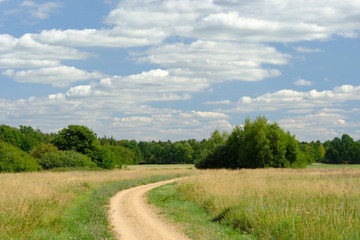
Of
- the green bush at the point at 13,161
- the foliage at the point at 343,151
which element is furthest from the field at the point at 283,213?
the foliage at the point at 343,151

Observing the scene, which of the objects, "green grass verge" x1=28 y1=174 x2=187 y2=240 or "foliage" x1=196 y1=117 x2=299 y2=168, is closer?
"green grass verge" x1=28 y1=174 x2=187 y2=240

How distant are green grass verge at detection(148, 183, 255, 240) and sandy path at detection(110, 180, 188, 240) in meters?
0.55

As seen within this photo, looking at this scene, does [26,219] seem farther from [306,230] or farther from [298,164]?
[298,164]

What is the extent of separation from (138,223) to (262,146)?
54466 mm

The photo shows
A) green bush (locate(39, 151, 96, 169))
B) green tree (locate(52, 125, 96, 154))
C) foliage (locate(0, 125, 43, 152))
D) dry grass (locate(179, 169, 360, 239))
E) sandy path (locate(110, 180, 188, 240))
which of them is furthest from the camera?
foliage (locate(0, 125, 43, 152))

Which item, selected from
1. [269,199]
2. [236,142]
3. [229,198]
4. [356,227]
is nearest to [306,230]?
[356,227]

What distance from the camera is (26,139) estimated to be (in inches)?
4931

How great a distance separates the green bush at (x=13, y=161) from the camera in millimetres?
55844

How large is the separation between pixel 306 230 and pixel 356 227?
1471 mm

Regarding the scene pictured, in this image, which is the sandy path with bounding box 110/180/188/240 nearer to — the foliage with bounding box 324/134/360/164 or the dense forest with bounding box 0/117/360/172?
the dense forest with bounding box 0/117/360/172

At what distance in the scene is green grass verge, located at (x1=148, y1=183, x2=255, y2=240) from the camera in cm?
1315

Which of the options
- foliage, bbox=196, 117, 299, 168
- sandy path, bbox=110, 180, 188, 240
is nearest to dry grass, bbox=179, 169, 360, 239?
sandy path, bbox=110, 180, 188, 240

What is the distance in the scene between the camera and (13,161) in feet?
187

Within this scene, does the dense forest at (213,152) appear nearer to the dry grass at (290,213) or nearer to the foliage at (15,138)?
the foliage at (15,138)
